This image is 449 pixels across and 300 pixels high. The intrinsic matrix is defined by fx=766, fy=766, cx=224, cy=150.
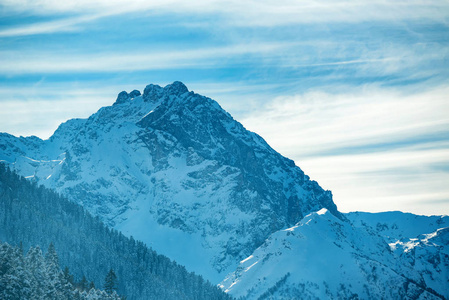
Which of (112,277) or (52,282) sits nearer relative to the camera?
(52,282)

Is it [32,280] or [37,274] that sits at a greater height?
[37,274]

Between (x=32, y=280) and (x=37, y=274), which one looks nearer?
(x=32, y=280)

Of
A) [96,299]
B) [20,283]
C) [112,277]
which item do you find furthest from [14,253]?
[112,277]

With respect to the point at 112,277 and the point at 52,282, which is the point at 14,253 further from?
the point at 112,277

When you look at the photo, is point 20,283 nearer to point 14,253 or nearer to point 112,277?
point 14,253

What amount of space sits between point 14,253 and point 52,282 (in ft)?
28.9

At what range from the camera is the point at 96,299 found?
485 ft

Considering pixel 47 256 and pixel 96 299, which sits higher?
pixel 47 256

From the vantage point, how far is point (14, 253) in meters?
141

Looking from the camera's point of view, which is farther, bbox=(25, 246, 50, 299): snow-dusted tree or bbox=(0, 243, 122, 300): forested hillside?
bbox=(25, 246, 50, 299): snow-dusted tree

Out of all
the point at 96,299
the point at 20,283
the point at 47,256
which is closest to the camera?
the point at 20,283

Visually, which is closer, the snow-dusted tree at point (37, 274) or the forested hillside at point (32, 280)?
the forested hillside at point (32, 280)

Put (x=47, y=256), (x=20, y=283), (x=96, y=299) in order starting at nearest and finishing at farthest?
1. (x=20, y=283)
2. (x=96, y=299)
3. (x=47, y=256)

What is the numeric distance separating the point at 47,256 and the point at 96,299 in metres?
18.3
